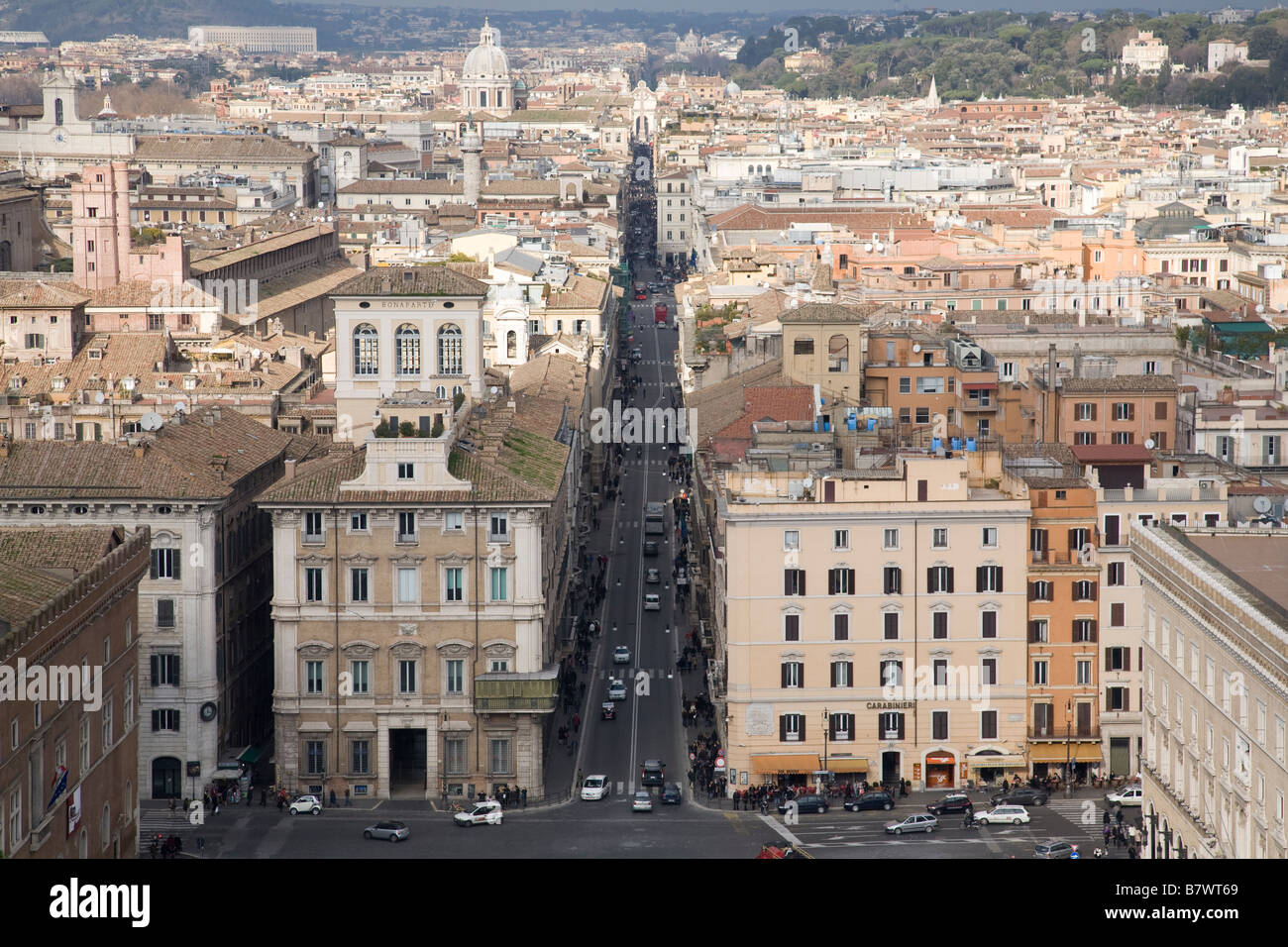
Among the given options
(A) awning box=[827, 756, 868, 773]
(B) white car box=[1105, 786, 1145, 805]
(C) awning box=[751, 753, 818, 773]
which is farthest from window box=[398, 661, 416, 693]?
(B) white car box=[1105, 786, 1145, 805]

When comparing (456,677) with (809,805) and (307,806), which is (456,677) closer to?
(307,806)

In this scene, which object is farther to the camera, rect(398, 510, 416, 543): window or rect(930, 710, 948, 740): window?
rect(930, 710, 948, 740): window

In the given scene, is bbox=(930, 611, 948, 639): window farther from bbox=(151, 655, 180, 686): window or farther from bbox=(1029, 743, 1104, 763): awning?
bbox=(151, 655, 180, 686): window

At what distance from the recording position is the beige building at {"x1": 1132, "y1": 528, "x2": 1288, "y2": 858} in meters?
30.9

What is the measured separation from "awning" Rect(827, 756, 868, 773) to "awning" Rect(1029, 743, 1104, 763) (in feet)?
10.0

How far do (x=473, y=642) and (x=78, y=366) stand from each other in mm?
30670

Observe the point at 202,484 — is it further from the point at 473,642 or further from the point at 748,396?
the point at 748,396

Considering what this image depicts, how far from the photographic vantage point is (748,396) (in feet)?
191

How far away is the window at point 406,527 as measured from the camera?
42.7m

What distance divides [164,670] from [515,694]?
6549 mm

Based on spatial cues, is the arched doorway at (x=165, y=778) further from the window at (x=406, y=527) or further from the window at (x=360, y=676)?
the window at (x=406, y=527)

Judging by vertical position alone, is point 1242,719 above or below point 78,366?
below

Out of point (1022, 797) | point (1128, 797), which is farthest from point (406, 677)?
point (1128, 797)
